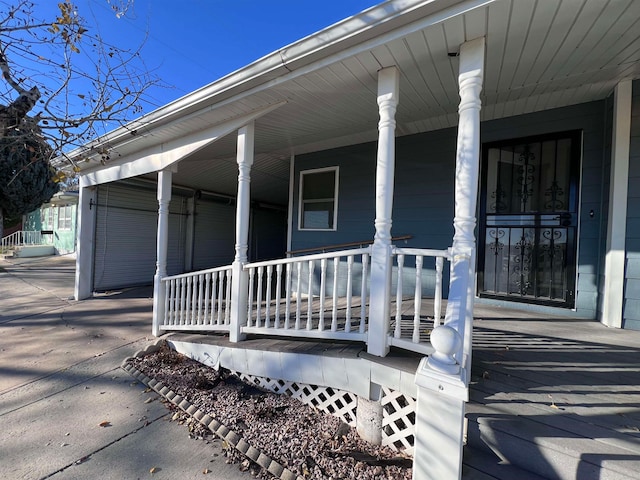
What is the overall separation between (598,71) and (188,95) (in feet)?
13.3

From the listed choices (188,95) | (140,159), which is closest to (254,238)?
(140,159)

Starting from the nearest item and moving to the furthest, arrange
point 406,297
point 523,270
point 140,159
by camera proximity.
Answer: point 523,270, point 406,297, point 140,159

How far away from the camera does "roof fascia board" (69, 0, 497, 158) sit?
1.87 meters

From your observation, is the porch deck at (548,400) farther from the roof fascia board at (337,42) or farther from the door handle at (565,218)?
the roof fascia board at (337,42)

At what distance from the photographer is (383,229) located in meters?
2.29

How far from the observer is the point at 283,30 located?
17.4 feet

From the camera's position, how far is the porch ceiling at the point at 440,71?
187 centimetres

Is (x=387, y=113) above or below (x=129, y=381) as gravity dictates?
above

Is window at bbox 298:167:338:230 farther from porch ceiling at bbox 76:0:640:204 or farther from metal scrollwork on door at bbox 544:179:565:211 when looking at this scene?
metal scrollwork on door at bbox 544:179:565:211

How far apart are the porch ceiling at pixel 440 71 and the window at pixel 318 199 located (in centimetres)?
96

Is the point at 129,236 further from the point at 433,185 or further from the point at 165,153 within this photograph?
the point at 433,185

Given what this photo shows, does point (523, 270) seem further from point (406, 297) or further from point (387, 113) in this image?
point (387, 113)

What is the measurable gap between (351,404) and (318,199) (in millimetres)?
3807

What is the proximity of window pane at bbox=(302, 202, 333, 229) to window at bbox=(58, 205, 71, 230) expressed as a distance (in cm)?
1421
